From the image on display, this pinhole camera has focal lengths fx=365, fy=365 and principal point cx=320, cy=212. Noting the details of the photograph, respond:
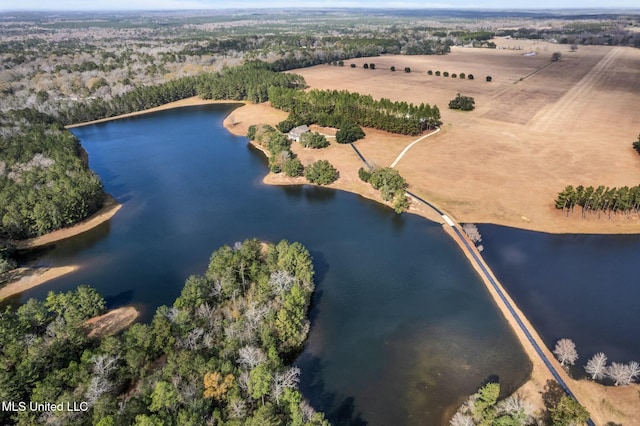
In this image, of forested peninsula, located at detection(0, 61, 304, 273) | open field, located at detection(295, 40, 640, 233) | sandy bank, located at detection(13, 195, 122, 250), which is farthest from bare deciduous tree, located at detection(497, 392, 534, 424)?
sandy bank, located at detection(13, 195, 122, 250)

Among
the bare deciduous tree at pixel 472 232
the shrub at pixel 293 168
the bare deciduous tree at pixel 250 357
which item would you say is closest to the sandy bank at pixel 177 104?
the shrub at pixel 293 168

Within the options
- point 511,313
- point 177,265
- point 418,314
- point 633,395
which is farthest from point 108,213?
point 633,395

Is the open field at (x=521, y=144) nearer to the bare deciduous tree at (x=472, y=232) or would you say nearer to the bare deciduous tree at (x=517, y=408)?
the bare deciduous tree at (x=472, y=232)

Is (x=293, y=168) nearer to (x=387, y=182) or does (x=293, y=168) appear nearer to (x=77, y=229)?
(x=387, y=182)

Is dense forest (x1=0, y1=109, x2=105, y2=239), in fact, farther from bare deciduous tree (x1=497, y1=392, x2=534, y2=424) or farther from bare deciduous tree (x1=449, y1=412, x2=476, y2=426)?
bare deciduous tree (x1=497, y1=392, x2=534, y2=424)

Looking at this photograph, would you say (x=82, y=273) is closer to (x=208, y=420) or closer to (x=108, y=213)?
(x=108, y=213)
